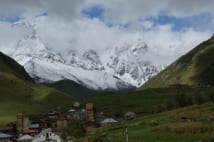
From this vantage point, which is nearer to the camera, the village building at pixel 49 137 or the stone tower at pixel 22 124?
the village building at pixel 49 137

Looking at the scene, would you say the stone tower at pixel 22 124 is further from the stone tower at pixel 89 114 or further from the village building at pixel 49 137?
the village building at pixel 49 137

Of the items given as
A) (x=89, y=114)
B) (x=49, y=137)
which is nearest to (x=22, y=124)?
(x=89, y=114)

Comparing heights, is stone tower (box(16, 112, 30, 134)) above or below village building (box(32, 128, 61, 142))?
above

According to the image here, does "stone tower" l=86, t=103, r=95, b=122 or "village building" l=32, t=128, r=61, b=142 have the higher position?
"stone tower" l=86, t=103, r=95, b=122

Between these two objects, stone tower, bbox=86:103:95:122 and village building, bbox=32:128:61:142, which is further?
stone tower, bbox=86:103:95:122

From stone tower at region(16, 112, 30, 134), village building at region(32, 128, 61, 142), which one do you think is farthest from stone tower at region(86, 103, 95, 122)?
village building at region(32, 128, 61, 142)

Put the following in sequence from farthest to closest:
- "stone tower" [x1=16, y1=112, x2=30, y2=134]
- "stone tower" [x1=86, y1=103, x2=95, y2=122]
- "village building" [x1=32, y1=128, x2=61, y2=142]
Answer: "stone tower" [x1=86, y1=103, x2=95, y2=122]
"stone tower" [x1=16, y1=112, x2=30, y2=134]
"village building" [x1=32, y1=128, x2=61, y2=142]

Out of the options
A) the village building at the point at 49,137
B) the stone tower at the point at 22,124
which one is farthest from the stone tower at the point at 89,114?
the village building at the point at 49,137

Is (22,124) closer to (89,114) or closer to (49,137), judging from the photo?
(89,114)

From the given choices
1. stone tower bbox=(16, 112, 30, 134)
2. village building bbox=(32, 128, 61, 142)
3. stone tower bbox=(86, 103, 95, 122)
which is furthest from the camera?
stone tower bbox=(86, 103, 95, 122)

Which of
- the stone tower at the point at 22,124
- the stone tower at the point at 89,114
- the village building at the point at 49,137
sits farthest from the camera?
the stone tower at the point at 89,114

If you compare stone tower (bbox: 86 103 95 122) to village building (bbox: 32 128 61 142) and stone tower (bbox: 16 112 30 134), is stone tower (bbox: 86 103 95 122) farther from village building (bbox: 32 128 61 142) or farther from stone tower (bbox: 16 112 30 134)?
village building (bbox: 32 128 61 142)

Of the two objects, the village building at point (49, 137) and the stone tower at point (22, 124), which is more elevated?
the stone tower at point (22, 124)

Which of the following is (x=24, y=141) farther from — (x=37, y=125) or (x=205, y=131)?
(x=205, y=131)
